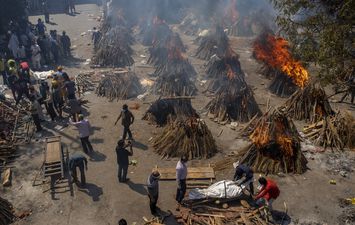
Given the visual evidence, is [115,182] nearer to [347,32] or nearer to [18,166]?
[18,166]

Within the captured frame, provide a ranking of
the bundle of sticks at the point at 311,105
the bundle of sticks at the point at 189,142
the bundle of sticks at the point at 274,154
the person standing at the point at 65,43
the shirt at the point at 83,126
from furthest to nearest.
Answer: the person standing at the point at 65,43
the bundle of sticks at the point at 311,105
the bundle of sticks at the point at 189,142
the shirt at the point at 83,126
the bundle of sticks at the point at 274,154

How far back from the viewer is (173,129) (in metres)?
15.5

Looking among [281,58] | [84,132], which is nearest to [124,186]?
[84,132]

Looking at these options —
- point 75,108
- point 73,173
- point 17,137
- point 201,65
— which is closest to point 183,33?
point 201,65

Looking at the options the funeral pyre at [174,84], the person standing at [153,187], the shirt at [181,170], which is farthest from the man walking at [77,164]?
the funeral pyre at [174,84]

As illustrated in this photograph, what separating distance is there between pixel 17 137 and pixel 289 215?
1138 cm

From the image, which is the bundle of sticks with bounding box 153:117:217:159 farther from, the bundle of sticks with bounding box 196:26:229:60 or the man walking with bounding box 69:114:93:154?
the bundle of sticks with bounding box 196:26:229:60

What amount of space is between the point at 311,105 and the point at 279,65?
482 cm

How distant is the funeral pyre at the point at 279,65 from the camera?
2064 cm

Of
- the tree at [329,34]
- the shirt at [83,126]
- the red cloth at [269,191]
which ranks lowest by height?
the red cloth at [269,191]

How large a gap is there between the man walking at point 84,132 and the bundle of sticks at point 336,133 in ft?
30.6

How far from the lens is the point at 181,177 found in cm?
1196

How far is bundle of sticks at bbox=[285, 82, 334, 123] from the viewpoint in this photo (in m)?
17.6

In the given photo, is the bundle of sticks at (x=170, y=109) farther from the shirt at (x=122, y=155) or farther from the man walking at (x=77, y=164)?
the man walking at (x=77, y=164)
